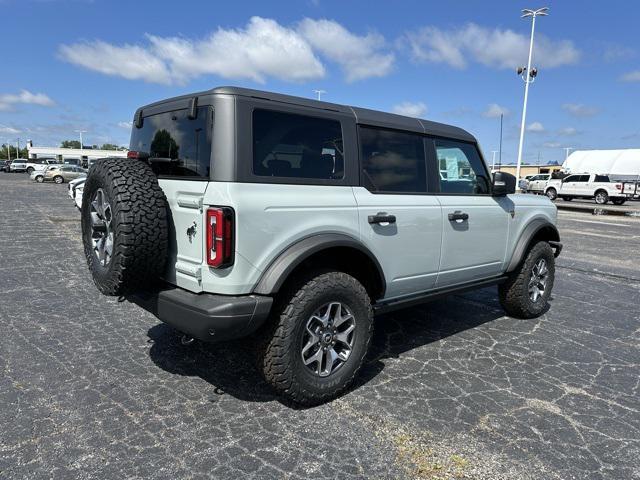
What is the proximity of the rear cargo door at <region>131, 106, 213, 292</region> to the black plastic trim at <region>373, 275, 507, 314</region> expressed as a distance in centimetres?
146

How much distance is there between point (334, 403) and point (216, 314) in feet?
3.69

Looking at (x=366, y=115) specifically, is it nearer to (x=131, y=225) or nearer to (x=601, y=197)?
(x=131, y=225)

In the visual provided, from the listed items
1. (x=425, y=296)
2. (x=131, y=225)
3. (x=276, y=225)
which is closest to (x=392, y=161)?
Answer: (x=425, y=296)

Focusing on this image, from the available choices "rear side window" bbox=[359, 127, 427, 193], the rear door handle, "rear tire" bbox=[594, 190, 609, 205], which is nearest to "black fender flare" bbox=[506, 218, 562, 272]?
"rear side window" bbox=[359, 127, 427, 193]

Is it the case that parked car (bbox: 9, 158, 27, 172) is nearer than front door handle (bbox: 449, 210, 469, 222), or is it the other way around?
front door handle (bbox: 449, 210, 469, 222)

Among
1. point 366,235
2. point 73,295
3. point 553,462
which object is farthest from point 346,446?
point 73,295

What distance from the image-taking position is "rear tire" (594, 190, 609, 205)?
94.4 feet

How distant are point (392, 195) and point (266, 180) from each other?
113 centimetres

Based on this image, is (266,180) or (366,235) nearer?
(266,180)

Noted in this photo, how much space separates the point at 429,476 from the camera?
7.98 feet

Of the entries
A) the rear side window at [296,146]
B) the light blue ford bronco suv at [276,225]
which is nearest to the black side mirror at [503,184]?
the light blue ford bronco suv at [276,225]

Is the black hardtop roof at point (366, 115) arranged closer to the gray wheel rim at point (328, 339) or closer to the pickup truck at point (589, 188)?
the gray wheel rim at point (328, 339)

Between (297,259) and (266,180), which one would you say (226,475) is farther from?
(266,180)

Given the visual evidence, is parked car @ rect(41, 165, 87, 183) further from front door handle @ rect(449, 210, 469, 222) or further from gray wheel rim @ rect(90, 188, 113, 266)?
front door handle @ rect(449, 210, 469, 222)
